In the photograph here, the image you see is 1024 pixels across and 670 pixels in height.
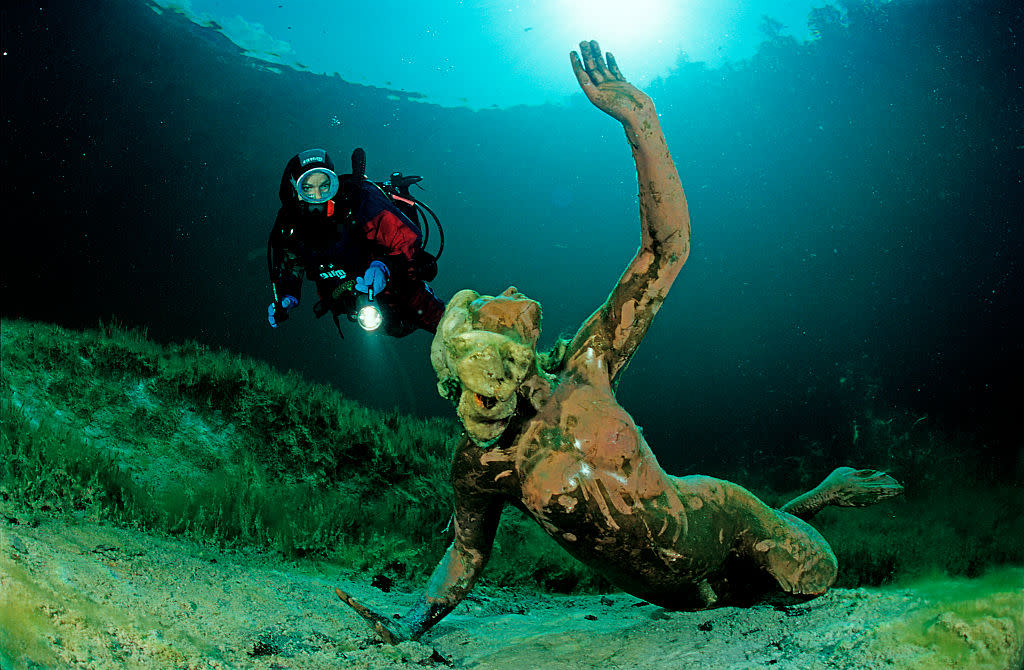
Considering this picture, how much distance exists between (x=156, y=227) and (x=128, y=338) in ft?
116

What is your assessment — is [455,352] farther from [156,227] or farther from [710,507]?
[156,227]

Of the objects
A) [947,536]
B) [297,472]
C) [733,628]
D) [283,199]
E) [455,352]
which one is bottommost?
[297,472]

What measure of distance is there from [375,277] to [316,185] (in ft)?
3.55

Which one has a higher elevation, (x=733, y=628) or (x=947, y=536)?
(x=733, y=628)

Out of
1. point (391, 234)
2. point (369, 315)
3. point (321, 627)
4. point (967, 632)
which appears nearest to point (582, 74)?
point (967, 632)

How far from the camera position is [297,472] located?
214 inches

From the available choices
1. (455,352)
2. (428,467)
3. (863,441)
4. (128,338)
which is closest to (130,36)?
(128,338)

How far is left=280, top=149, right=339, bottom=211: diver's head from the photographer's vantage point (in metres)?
4.57

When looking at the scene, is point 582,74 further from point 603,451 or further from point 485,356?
point 603,451

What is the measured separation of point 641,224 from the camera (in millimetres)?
2004

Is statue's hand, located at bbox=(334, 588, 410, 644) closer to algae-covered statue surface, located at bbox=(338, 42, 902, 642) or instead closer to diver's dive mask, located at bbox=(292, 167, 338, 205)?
algae-covered statue surface, located at bbox=(338, 42, 902, 642)

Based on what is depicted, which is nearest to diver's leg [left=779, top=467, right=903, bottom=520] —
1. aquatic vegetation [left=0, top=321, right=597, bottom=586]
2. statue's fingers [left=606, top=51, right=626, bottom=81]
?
aquatic vegetation [left=0, top=321, right=597, bottom=586]

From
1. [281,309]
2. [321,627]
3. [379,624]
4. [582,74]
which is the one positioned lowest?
[321,627]

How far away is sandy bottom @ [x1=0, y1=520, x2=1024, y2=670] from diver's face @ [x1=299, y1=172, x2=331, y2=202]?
315 cm
